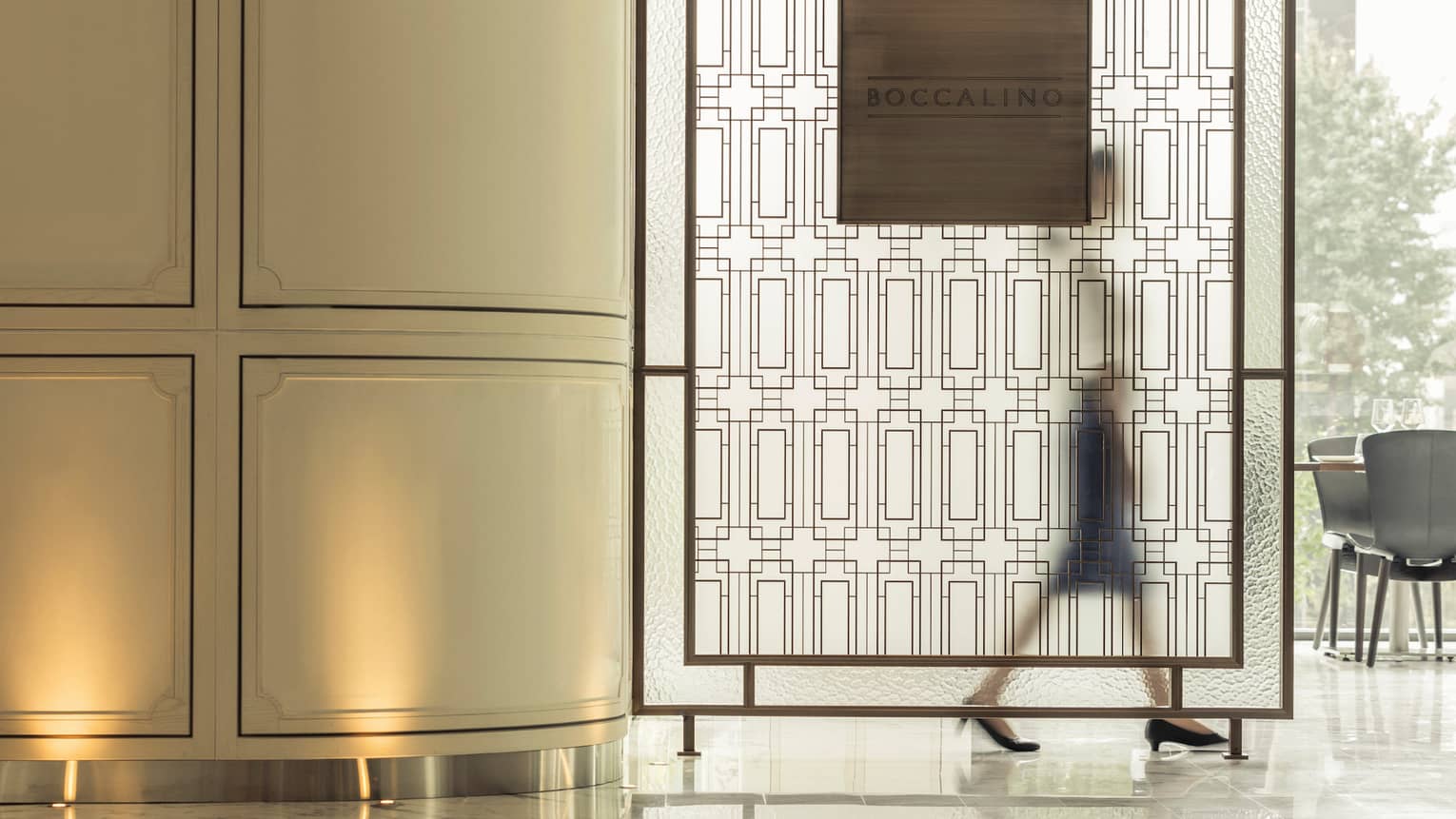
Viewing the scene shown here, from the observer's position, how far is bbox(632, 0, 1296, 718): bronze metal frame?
3916 millimetres

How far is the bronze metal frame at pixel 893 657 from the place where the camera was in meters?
3.92

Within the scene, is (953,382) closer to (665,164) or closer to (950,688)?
(950,688)

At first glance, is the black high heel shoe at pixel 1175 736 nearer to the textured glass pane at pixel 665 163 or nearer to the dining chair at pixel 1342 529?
the textured glass pane at pixel 665 163

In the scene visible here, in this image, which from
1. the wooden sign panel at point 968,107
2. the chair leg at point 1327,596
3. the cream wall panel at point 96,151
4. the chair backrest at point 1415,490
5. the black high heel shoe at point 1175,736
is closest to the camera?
the cream wall panel at point 96,151

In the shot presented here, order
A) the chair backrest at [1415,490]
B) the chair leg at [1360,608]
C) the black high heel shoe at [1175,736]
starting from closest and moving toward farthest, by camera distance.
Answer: the black high heel shoe at [1175,736] → the chair backrest at [1415,490] → the chair leg at [1360,608]

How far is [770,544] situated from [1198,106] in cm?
171

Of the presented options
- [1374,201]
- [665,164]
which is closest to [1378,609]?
[1374,201]

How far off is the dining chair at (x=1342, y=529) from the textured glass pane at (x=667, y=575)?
117 inches

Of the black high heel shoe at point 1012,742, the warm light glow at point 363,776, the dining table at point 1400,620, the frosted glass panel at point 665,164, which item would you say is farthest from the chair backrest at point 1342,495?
the warm light glow at point 363,776

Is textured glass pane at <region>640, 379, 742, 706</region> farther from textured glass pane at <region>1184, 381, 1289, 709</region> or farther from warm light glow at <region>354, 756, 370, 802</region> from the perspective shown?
textured glass pane at <region>1184, 381, 1289, 709</region>

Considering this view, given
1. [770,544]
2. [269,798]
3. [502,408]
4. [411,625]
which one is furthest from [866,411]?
[269,798]

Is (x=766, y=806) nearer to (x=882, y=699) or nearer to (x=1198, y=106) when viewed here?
→ (x=882, y=699)

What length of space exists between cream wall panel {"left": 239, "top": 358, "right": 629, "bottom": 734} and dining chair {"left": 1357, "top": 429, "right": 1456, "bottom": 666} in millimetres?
3419

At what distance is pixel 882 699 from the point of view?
397 cm
